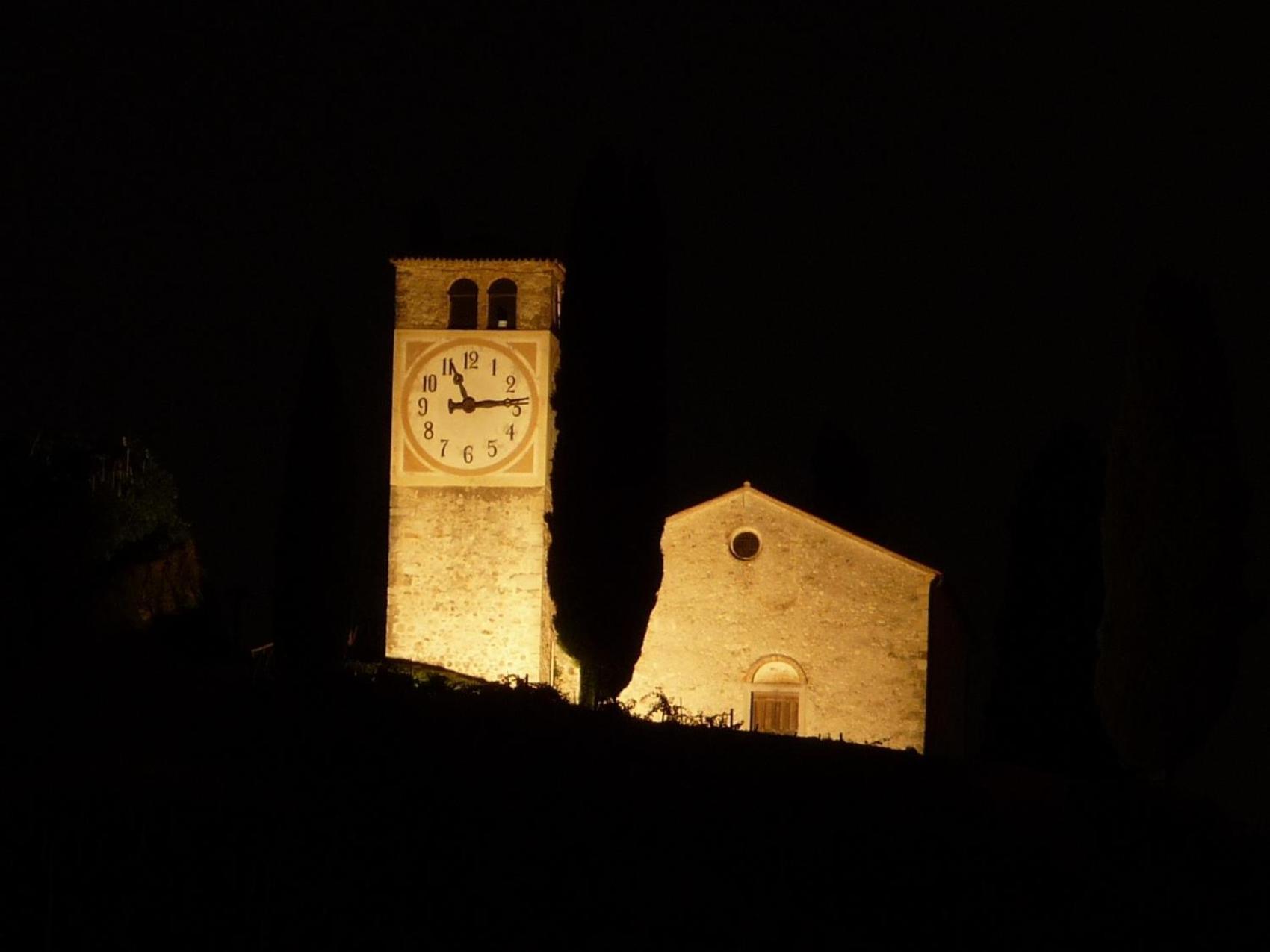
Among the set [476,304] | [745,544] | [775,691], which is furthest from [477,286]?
[775,691]

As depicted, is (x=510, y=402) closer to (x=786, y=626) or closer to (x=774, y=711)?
(x=786, y=626)

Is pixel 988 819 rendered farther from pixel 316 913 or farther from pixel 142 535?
pixel 142 535

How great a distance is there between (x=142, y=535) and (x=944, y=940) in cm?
1423

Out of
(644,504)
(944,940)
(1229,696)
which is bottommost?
(944,940)

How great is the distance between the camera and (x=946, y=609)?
1275 inches

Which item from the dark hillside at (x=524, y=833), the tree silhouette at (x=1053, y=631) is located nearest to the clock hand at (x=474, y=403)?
the dark hillside at (x=524, y=833)

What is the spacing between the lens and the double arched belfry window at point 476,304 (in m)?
29.1

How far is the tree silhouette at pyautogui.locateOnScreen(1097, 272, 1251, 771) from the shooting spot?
2552cm

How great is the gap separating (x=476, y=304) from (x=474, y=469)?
7.24 ft

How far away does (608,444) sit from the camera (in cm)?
2719

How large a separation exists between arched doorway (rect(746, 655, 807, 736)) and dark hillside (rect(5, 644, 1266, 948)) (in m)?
6.05

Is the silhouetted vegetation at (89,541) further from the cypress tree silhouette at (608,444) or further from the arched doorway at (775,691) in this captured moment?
the arched doorway at (775,691)

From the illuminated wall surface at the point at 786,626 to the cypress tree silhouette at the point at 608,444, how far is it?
116 inches

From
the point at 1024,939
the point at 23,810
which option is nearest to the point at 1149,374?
the point at 1024,939
